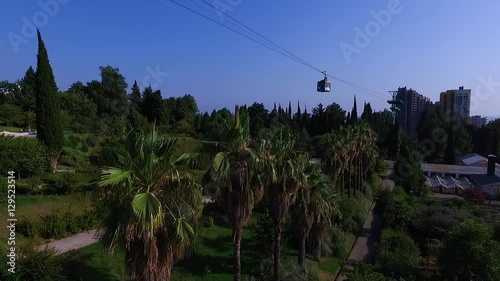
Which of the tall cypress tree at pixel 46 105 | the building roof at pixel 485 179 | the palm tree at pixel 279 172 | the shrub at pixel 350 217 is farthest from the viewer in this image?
the building roof at pixel 485 179

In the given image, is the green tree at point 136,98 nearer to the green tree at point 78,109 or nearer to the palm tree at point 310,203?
the green tree at point 78,109

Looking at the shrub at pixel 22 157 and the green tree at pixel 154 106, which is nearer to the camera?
the shrub at pixel 22 157

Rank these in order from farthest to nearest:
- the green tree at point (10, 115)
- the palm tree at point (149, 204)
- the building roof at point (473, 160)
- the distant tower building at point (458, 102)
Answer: the distant tower building at point (458, 102), the building roof at point (473, 160), the green tree at point (10, 115), the palm tree at point (149, 204)

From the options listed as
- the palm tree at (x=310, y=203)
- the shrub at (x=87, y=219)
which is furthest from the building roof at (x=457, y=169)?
the shrub at (x=87, y=219)

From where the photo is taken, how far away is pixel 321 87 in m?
20.5

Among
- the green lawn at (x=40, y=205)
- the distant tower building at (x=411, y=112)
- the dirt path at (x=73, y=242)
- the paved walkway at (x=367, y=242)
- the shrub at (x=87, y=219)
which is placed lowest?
the paved walkway at (x=367, y=242)

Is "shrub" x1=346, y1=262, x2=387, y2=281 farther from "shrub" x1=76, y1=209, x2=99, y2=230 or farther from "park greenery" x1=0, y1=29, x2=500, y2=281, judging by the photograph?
"shrub" x1=76, y1=209, x2=99, y2=230

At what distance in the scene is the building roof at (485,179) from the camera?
48.7 m

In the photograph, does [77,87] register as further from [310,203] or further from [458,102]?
[458,102]

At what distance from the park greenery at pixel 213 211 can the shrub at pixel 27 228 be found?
0.04 metres

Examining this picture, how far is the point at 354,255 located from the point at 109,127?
2833cm

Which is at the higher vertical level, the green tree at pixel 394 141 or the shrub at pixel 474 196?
the green tree at pixel 394 141

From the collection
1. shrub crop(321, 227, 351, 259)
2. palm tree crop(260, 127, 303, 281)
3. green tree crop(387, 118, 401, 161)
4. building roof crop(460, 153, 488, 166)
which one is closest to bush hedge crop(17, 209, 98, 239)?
palm tree crop(260, 127, 303, 281)

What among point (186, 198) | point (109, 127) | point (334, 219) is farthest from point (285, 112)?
point (186, 198)
